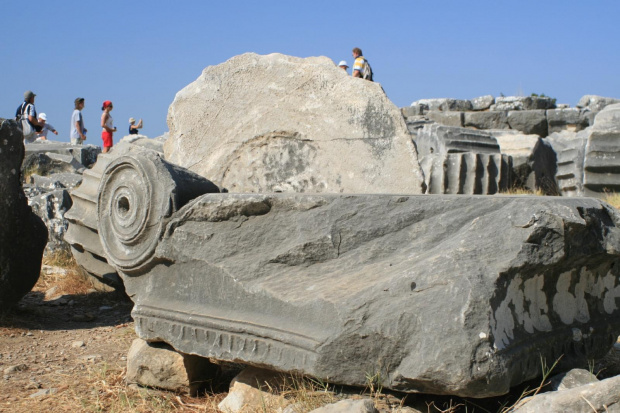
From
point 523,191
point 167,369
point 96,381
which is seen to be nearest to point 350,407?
point 167,369

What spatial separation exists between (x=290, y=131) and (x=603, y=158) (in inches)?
171

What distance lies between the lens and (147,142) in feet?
28.5

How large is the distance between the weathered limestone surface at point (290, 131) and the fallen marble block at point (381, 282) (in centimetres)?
132

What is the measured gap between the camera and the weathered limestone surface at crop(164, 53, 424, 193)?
413 cm

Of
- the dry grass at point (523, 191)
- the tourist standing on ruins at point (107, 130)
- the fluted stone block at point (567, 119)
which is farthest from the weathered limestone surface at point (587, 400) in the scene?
the fluted stone block at point (567, 119)

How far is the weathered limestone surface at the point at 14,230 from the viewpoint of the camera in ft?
12.5

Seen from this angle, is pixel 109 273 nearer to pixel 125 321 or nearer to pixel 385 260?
pixel 125 321

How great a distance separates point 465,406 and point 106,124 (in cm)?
796

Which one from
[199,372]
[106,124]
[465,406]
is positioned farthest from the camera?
[106,124]

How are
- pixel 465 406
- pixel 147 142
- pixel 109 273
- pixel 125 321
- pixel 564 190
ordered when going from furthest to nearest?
pixel 147 142
pixel 564 190
pixel 109 273
pixel 125 321
pixel 465 406

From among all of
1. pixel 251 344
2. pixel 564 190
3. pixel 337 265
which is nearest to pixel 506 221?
pixel 337 265

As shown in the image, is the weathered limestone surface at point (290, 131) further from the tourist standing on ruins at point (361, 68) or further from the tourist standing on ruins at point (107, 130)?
the tourist standing on ruins at point (107, 130)

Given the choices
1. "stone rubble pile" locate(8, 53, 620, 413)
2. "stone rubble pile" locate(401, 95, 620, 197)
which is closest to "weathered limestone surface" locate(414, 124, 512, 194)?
"stone rubble pile" locate(401, 95, 620, 197)

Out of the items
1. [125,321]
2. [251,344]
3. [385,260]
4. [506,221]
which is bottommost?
[125,321]
